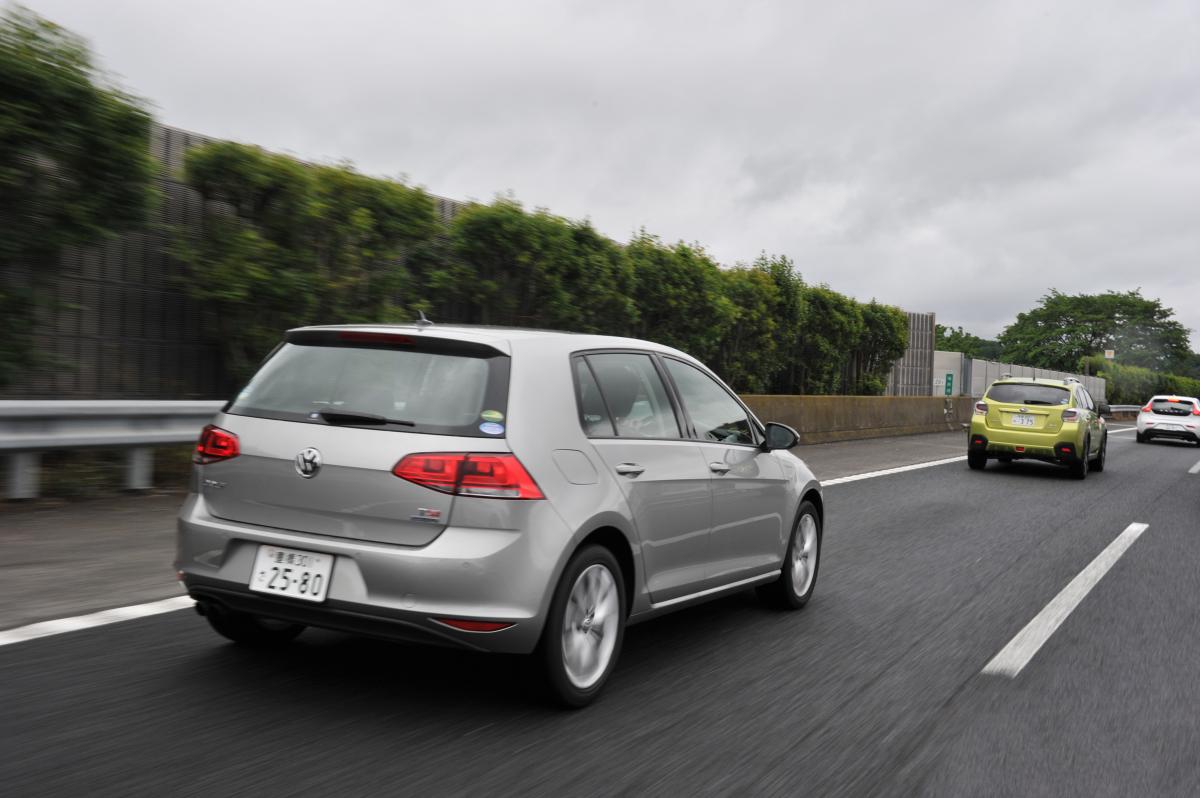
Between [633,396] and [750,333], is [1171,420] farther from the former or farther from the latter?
[633,396]

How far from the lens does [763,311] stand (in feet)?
81.0

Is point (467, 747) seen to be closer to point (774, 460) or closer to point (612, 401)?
point (612, 401)

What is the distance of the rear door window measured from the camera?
4992mm

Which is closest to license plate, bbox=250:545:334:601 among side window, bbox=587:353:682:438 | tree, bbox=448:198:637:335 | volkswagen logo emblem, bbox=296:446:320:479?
volkswagen logo emblem, bbox=296:446:320:479

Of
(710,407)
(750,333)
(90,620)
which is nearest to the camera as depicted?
(90,620)

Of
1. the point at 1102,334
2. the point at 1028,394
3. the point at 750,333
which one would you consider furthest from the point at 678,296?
the point at 1102,334

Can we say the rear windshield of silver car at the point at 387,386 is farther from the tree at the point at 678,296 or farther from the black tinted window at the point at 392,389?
the tree at the point at 678,296

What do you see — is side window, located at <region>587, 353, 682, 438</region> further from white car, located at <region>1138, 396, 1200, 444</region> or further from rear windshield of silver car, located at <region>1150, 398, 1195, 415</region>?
rear windshield of silver car, located at <region>1150, 398, 1195, 415</region>

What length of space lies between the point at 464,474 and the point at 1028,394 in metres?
15.8

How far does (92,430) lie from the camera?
922cm

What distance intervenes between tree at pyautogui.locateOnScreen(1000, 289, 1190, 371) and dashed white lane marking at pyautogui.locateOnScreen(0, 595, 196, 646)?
380ft

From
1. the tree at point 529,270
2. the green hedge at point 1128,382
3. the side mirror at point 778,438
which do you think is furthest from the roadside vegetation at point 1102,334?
the side mirror at point 778,438

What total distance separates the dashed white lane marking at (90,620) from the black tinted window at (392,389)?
5.17ft

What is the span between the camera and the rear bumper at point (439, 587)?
409cm
